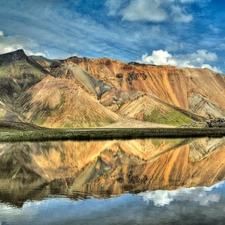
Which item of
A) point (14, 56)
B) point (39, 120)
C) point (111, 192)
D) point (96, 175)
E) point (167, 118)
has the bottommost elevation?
point (96, 175)

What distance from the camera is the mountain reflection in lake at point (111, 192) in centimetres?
1864

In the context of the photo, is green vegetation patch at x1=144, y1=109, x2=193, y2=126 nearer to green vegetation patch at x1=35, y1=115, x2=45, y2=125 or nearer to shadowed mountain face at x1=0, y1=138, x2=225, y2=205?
green vegetation patch at x1=35, y1=115, x2=45, y2=125

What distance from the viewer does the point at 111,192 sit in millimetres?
24781

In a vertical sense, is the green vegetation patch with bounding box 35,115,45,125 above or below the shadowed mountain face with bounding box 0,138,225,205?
above

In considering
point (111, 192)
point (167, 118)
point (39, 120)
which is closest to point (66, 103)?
point (39, 120)

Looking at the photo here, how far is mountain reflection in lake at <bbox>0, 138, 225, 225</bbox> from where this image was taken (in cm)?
1864

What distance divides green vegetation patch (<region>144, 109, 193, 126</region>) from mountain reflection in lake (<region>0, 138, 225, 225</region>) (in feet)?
427

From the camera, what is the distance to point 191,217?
18406 millimetres

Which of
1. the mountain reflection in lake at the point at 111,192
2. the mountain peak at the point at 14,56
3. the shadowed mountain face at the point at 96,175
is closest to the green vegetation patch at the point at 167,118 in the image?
the mountain peak at the point at 14,56

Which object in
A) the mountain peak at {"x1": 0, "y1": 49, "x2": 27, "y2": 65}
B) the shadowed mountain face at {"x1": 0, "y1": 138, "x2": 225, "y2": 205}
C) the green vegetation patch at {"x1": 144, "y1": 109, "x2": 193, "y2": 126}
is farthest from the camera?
the mountain peak at {"x1": 0, "y1": 49, "x2": 27, "y2": 65}

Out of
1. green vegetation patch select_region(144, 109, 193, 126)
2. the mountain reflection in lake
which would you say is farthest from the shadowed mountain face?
green vegetation patch select_region(144, 109, 193, 126)

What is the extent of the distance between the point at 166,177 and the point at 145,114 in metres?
146

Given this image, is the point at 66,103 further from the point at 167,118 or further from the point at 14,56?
the point at 14,56

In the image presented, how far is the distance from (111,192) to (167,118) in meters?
153
